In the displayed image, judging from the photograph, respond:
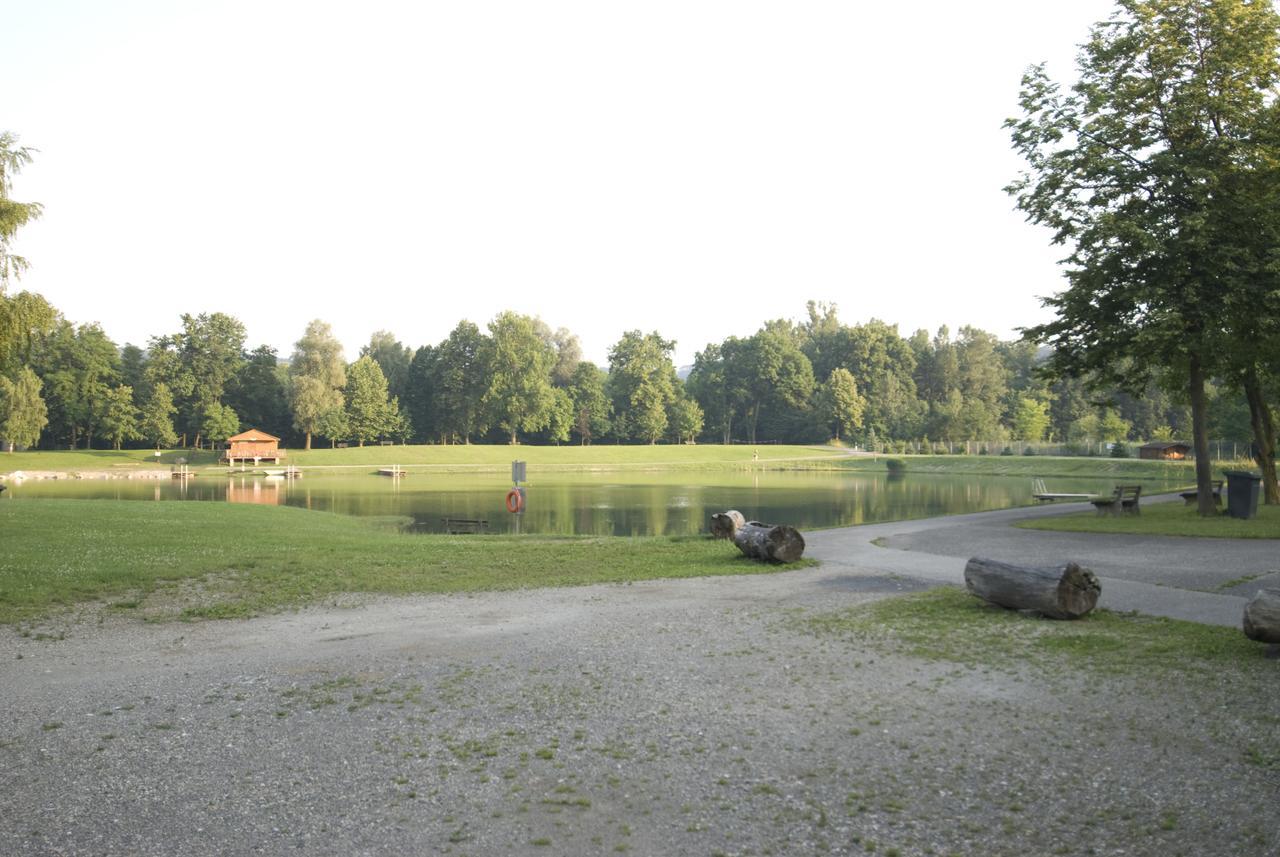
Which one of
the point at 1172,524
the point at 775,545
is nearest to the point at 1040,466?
the point at 1172,524

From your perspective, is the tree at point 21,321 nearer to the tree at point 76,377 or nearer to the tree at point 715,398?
the tree at point 76,377

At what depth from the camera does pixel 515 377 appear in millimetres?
102562

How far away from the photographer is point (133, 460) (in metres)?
79.1

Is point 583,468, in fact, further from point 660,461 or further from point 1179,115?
point 1179,115

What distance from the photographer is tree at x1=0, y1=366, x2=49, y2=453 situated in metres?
77.5

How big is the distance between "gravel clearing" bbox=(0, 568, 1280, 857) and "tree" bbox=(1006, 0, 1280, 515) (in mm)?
15265

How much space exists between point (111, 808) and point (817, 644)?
6.52 metres

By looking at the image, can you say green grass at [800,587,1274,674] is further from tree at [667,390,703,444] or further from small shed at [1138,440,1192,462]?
tree at [667,390,703,444]

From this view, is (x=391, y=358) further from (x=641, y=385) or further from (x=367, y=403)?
(x=641, y=385)

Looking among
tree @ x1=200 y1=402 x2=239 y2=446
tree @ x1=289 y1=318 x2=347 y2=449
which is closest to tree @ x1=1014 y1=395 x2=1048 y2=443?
tree @ x1=289 y1=318 x2=347 y2=449

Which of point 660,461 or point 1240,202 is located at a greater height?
point 1240,202

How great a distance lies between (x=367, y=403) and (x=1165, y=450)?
7410cm

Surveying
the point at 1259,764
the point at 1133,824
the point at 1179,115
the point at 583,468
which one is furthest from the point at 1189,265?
the point at 583,468

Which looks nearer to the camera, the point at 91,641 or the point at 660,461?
the point at 91,641
